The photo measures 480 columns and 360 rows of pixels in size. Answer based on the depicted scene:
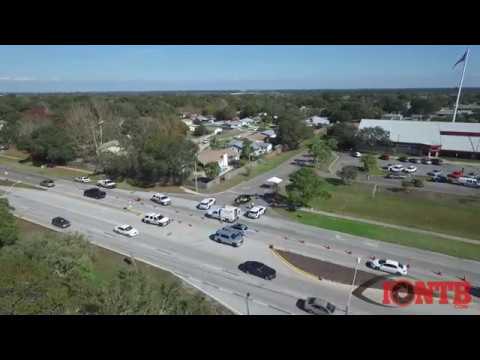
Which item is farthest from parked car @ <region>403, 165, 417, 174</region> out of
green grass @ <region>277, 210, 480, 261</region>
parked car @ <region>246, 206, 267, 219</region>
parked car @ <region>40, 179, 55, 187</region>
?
parked car @ <region>40, 179, 55, 187</region>

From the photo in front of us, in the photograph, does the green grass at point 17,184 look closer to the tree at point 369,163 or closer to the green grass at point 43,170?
the green grass at point 43,170

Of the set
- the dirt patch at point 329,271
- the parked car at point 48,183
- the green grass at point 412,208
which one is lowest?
the parked car at point 48,183

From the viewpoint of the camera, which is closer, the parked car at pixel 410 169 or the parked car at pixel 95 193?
the parked car at pixel 95 193

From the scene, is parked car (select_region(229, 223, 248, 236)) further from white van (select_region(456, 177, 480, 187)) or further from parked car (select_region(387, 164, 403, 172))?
white van (select_region(456, 177, 480, 187))

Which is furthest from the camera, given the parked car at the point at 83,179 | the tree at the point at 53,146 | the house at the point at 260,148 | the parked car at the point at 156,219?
the house at the point at 260,148

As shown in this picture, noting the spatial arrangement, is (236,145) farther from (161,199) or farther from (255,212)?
(255,212)

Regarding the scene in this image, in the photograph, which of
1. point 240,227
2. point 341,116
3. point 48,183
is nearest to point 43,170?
point 48,183

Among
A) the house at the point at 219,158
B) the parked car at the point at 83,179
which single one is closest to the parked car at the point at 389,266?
the house at the point at 219,158
